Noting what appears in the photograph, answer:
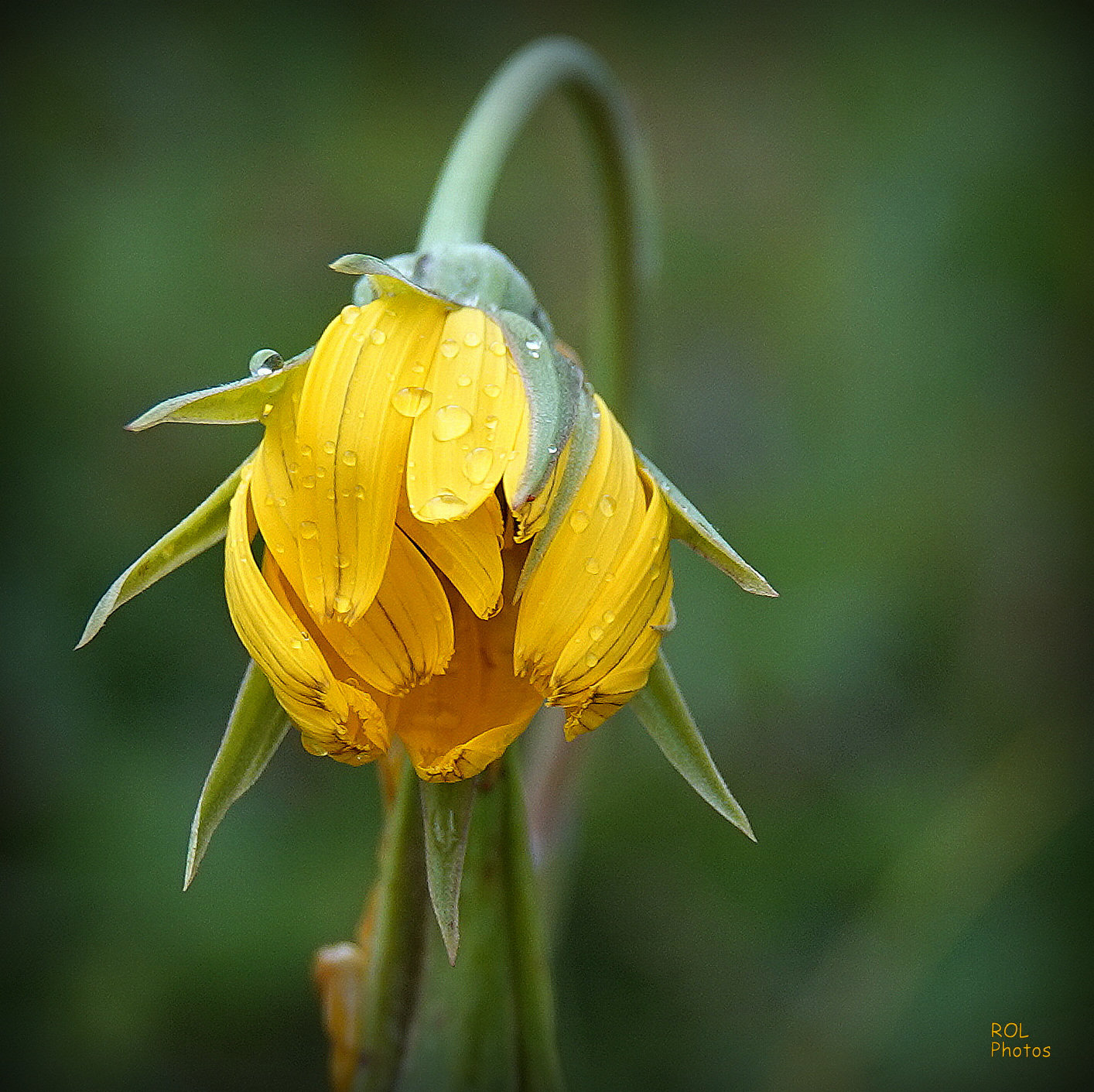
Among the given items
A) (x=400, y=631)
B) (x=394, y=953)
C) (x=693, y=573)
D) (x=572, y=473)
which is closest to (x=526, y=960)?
(x=394, y=953)

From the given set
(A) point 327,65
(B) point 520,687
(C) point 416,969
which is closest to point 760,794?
(C) point 416,969

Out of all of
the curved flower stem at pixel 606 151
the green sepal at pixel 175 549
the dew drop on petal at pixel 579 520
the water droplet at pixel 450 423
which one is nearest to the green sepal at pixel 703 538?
the dew drop on petal at pixel 579 520

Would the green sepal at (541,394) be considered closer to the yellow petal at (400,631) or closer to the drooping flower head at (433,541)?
the drooping flower head at (433,541)

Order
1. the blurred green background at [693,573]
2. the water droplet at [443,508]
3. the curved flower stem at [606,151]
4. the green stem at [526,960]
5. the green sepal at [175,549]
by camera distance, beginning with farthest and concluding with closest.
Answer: the blurred green background at [693,573] < the curved flower stem at [606,151] < the green stem at [526,960] < the green sepal at [175,549] < the water droplet at [443,508]

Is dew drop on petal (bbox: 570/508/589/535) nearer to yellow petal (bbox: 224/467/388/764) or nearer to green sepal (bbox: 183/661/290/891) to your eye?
yellow petal (bbox: 224/467/388/764)

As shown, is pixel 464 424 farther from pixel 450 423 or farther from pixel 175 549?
pixel 175 549

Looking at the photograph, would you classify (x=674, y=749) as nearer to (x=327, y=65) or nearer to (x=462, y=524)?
(x=462, y=524)
